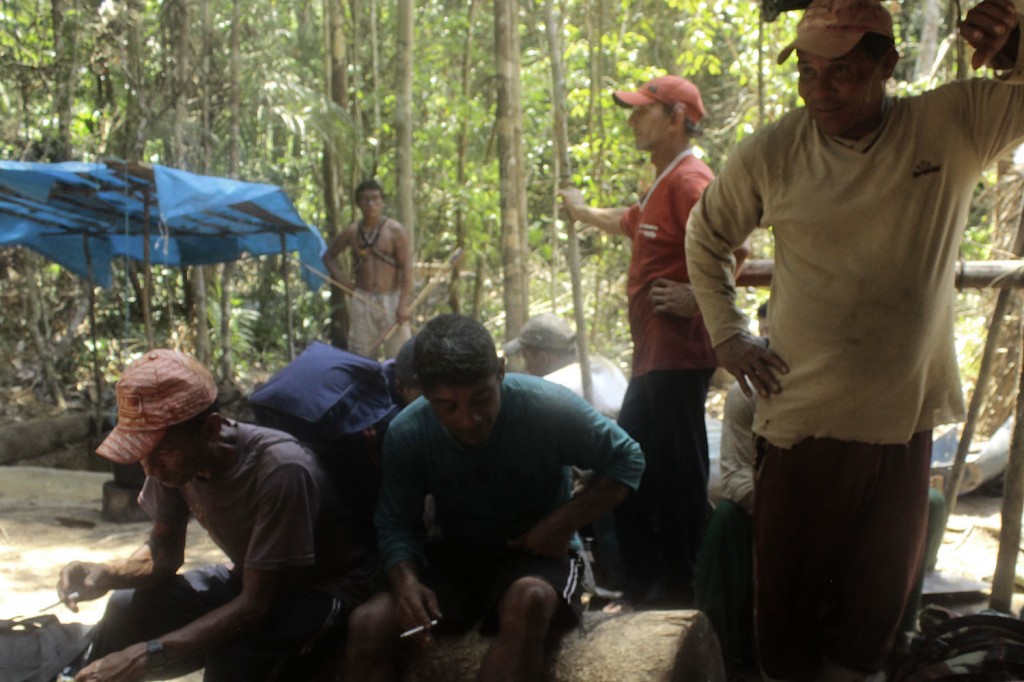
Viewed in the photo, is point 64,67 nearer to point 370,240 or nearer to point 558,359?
point 370,240

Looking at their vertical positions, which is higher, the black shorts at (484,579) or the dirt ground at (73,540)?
the black shorts at (484,579)

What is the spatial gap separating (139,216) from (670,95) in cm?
549

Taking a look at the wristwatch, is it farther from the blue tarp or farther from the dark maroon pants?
the blue tarp

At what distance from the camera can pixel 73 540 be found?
5715mm

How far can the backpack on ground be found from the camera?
2.41 metres

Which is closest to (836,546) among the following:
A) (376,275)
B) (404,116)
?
(376,275)

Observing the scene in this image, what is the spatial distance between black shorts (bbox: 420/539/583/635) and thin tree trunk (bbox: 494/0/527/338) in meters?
4.22

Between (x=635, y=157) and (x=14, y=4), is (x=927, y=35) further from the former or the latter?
(x=14, y=4)

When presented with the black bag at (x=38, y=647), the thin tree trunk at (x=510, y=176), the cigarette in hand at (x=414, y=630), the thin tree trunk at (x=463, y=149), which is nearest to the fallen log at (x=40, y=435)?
the thin tree trunk at (x=510, y=176)

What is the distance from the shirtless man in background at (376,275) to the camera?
869 cm

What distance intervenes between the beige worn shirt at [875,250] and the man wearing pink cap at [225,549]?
1.33 metres

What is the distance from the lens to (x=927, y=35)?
355 inches

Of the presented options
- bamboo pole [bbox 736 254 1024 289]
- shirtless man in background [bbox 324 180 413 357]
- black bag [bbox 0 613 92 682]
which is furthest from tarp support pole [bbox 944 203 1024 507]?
shirtless man in background [bbox 324 180 413 357]

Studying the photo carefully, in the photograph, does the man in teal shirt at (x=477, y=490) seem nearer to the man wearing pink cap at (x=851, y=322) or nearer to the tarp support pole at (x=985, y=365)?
the man wearing pink cap at (x=851, y=322)
